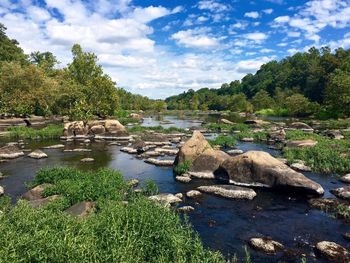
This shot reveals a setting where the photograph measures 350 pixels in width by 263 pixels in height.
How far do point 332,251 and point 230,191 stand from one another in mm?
8528

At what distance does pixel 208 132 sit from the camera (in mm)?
59594

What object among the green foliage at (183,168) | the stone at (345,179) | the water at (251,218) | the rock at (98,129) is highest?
the rock at (98,129)

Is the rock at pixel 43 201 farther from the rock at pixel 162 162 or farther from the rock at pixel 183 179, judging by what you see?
the rock at pixel 162 162

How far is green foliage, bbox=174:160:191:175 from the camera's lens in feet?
90.5

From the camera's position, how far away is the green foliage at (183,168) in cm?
2759

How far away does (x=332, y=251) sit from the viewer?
14.1 metres

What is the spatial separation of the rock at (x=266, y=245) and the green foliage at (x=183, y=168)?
42.3 ft

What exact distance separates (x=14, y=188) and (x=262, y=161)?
60.1 ft

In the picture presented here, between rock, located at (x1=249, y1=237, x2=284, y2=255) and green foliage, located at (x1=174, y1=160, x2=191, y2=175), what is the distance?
1288 centimetres

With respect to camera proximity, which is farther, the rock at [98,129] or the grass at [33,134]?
the rock at [98,129]

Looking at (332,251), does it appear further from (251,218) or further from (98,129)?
(98,129)

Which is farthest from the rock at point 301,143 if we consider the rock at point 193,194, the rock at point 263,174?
the rock at point 193,194

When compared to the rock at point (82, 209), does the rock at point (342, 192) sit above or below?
below

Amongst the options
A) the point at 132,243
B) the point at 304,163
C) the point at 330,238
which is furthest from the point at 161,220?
the point at 304,163
